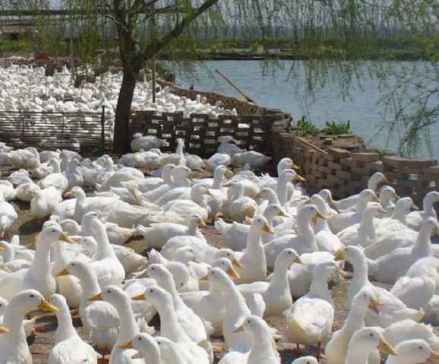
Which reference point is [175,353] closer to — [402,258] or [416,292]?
[416,292]

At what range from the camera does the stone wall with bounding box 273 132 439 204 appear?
356 inches

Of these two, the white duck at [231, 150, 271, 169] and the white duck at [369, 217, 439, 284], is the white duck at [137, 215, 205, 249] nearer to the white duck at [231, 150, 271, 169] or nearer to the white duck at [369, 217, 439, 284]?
the white duck at [369, 217, 439, 284]

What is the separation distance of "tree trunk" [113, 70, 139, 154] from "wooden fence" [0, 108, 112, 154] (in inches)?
8.9

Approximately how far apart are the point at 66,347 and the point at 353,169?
5507mm

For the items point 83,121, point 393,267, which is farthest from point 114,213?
point 83,121

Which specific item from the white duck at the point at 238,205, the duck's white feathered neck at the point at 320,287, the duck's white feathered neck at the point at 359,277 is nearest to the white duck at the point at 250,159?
the white duck at the point at 238,205

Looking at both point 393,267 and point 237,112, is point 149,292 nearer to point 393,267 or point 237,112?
point 393,267

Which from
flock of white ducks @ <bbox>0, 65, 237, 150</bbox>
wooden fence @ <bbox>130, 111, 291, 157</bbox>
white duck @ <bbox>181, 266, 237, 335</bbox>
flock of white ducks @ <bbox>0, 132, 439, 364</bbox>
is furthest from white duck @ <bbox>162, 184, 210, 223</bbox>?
flock of white ducks @ <bbox>0, 65, 237, 150</bbox>

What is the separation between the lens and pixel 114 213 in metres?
8.24

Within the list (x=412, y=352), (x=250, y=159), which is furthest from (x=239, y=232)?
(x=250, y=159)

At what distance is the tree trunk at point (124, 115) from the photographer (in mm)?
12703

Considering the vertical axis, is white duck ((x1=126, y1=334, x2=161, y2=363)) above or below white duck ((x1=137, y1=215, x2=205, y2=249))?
above

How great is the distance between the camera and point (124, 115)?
12867 mm

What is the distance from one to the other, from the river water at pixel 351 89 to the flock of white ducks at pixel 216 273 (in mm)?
1984
